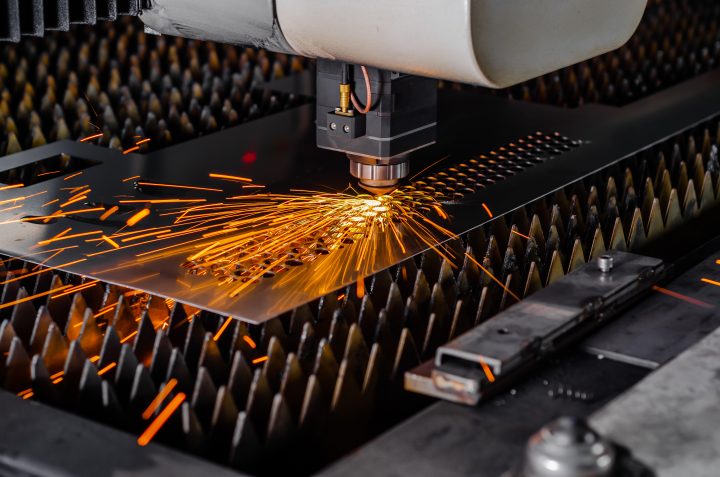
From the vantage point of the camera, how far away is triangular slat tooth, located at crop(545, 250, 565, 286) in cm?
238

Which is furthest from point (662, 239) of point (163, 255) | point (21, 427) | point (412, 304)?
point (21, 427)

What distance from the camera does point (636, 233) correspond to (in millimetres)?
2596

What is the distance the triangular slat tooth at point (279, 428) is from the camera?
5.68ft

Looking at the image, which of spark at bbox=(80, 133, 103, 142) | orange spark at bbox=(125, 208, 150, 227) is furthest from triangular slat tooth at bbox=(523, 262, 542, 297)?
spark at bbox=(80, 133, 103, 142)

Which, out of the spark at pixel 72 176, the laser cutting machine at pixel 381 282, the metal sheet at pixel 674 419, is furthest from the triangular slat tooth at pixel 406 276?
the spark at pixel 72 176

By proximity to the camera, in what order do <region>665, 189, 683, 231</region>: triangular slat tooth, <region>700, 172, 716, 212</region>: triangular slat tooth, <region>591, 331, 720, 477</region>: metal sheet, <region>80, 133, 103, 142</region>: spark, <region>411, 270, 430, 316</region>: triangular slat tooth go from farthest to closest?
<region>80, 133, 103, 142</region>: spark, <region>700, 172, 716, 212</region>: triangular slat tooth, <region>665, 189, 683, 231</region>: triangular slat tooth, <region>411, 270, 430, 316</region>: triangular slat tooth, <region>591, 331, 720, 477</region>: metal sheet

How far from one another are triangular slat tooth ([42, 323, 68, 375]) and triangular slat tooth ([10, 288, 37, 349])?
0.46 ft

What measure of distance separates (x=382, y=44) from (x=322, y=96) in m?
0.45

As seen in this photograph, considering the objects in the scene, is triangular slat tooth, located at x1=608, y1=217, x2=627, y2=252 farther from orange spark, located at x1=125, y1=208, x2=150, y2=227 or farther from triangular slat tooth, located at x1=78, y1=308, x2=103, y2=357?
triangular slat tooth, located at x1=78, y1=308, x2=103, y2=357

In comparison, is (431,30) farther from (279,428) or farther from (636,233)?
(636,233)

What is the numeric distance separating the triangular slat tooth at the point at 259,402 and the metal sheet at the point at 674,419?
0.55 meters

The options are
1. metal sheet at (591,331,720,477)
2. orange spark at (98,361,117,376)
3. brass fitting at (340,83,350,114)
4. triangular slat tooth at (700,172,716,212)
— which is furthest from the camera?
triangular slat tooth at (700,172,716,212)

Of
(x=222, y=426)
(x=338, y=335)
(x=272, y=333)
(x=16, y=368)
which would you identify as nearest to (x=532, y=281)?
(x=338, y=335)

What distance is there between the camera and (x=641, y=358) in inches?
74.6
